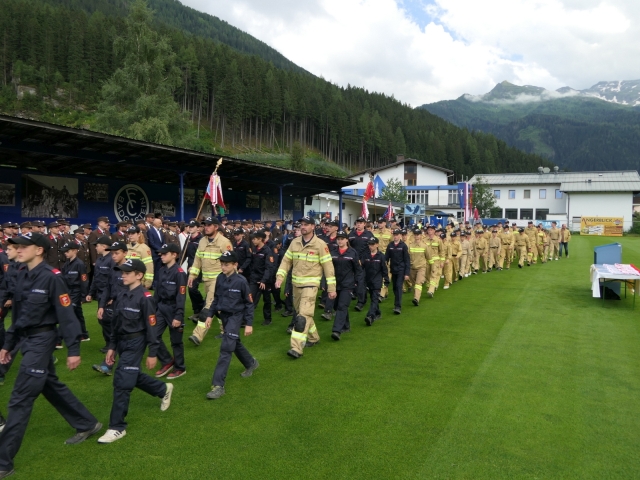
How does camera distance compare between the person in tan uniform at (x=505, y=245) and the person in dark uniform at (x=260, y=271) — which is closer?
the person in dark uniform at (x=260, y=271)

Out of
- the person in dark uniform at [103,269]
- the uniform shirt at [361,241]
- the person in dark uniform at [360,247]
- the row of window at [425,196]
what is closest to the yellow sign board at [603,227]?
the row of window at [425,196]

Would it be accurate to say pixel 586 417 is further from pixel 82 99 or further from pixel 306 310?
pixel 82 99

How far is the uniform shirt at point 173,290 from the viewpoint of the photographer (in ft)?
20.7

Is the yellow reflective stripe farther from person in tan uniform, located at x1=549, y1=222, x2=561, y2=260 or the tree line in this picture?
the tree line

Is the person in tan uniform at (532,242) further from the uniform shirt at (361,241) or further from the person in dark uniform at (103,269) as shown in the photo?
the person in dark uniform at (103,269)

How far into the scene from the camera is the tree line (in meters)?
75.5

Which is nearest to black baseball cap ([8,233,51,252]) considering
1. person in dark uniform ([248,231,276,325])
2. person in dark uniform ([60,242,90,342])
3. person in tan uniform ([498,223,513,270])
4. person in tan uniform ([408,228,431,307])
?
person in dark uniform ([60,242,90,342])

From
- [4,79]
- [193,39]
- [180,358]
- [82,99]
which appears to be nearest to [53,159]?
[180,358]

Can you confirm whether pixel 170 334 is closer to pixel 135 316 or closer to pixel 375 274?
pixel 135 316

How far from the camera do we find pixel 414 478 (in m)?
3.96

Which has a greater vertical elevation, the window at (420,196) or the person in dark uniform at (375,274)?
the window at (420,196)

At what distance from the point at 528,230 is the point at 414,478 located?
20727mm

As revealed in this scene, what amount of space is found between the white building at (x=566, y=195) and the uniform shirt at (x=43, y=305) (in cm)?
6590

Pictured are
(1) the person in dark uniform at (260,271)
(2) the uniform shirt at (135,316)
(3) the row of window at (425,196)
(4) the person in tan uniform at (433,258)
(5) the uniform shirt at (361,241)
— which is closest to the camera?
(2) the uniform shirt at (135,316)
